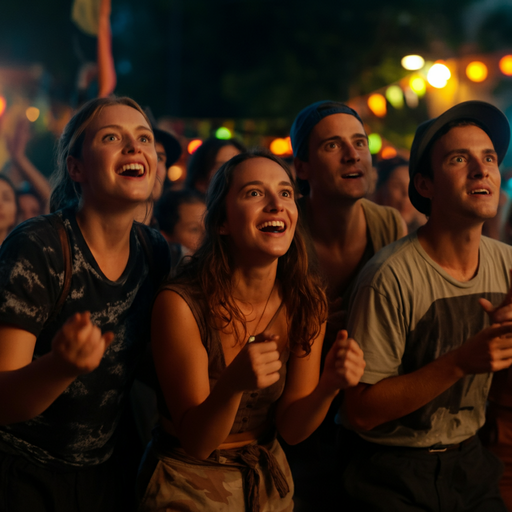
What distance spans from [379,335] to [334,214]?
2.94 ft

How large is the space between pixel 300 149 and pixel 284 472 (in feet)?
5.40

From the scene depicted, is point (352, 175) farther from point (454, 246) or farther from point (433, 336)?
point (433, 336)

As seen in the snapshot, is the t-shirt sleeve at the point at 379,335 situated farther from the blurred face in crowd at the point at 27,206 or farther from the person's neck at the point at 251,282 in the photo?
the blurred face in crowd at the point at 27,206

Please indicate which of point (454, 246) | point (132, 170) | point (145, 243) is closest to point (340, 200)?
point (454, 246)

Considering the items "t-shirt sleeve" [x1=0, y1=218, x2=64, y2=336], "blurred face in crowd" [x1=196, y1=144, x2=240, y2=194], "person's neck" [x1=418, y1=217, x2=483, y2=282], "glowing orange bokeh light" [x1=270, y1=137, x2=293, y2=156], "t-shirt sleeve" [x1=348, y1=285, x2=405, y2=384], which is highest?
"glowing orange bokeh light" [x1=270, y1=137, x2=293, y2=156]

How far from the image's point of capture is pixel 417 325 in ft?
7.41

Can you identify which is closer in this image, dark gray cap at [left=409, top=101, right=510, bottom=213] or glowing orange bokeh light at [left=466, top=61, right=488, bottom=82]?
dark gray cap at [left=409, top=101, right=510, bottom=213]

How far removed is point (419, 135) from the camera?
247 centimetres

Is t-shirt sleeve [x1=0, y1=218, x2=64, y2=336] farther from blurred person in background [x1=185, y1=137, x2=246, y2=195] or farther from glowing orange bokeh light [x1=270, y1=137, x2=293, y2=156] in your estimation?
glowing orange bokeh light [x1=270, y1=137, x2=293, y2=156]

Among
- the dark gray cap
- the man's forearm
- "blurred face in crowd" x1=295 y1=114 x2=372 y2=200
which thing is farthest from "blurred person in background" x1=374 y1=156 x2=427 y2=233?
the man's forearm

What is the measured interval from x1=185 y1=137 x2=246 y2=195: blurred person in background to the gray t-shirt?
1995 millimetres

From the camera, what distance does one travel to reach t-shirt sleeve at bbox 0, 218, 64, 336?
70.7 inches

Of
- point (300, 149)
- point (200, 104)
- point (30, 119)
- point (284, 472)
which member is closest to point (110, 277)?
point (284, 472)

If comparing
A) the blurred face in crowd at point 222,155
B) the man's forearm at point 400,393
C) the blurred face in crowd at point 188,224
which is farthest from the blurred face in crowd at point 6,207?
the man's forearm at point 400,393
